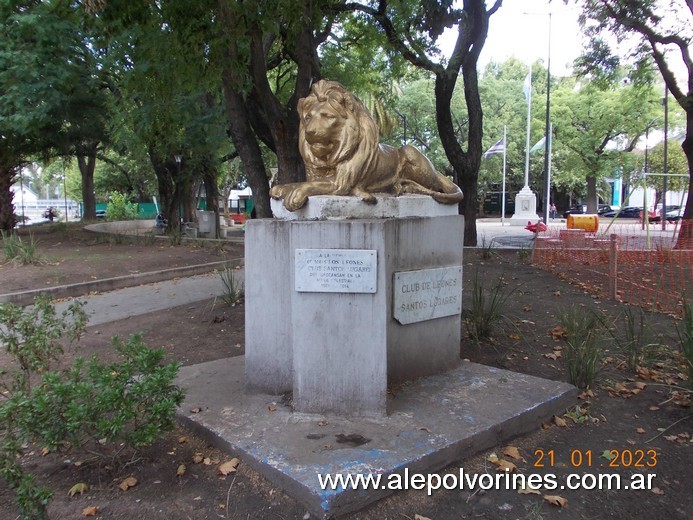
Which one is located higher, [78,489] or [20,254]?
[20,254]

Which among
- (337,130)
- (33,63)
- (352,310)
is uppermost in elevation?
(33,63)

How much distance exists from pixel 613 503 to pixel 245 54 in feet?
20.6

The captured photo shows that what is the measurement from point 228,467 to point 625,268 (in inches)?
376

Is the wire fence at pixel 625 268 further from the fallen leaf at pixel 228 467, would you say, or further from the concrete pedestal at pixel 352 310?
the fallen leaf at pixel 228 467

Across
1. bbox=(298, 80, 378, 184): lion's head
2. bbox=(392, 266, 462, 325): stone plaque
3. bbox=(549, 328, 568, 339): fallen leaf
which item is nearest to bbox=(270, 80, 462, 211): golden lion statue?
bbox=(298, 80, 378, 184): lion's head

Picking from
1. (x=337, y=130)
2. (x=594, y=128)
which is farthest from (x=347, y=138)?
(x=594, y=128)

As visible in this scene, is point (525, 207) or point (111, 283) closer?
point (111, 283)

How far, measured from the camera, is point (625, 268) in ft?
34.1

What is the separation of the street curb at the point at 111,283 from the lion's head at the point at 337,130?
21.8 ft

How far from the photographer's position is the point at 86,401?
2912 millimetres

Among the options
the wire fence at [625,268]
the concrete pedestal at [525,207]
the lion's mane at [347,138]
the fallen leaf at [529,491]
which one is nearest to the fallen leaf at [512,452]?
the fallen leaf at [529,491]

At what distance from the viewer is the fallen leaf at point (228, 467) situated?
10.2ft

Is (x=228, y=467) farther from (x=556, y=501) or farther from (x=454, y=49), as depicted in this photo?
(x=454, y=49)

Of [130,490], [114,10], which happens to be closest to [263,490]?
[130,490]
